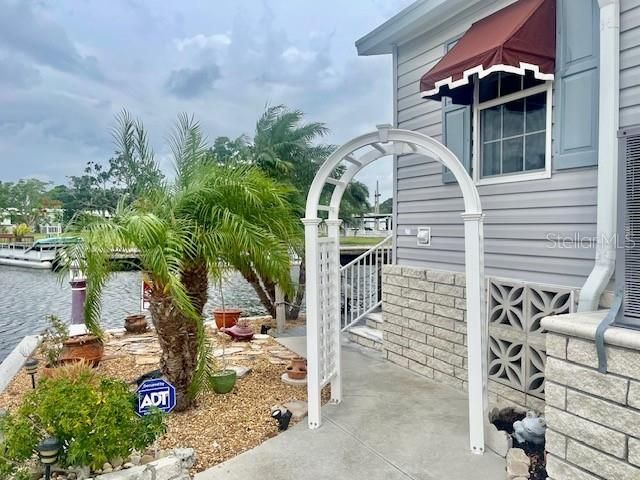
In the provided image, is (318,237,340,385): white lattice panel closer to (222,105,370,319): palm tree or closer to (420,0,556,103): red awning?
(420,0,556,103): red awning

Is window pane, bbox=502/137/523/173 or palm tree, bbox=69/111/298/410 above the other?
window pane, bbox=502/137/523/173

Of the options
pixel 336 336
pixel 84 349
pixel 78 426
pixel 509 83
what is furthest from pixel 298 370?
pixel 509 83

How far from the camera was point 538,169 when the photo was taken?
3699mm

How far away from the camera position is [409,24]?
4.77 m

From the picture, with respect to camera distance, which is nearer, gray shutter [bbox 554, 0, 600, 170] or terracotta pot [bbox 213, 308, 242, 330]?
gray shutter [bbox 554, 0, 600, 170]

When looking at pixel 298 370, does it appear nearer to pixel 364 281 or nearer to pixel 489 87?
pixel 364 281

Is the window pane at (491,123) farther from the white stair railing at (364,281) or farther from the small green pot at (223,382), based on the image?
the small green pot at (223,382)

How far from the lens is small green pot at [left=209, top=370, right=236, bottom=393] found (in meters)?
4.30

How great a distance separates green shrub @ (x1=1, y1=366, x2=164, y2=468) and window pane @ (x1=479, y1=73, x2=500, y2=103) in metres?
3.90

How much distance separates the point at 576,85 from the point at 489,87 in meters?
0.92

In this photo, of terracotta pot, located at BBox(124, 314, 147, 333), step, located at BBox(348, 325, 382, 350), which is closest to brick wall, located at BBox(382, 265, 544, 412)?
step, located at BBox(348, 325, 382, 350)

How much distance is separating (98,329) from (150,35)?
36.5 ft

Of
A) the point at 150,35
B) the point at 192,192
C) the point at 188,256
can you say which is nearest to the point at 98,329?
the point at 188,256

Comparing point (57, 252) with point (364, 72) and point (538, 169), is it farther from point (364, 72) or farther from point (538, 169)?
point (364, 72)
